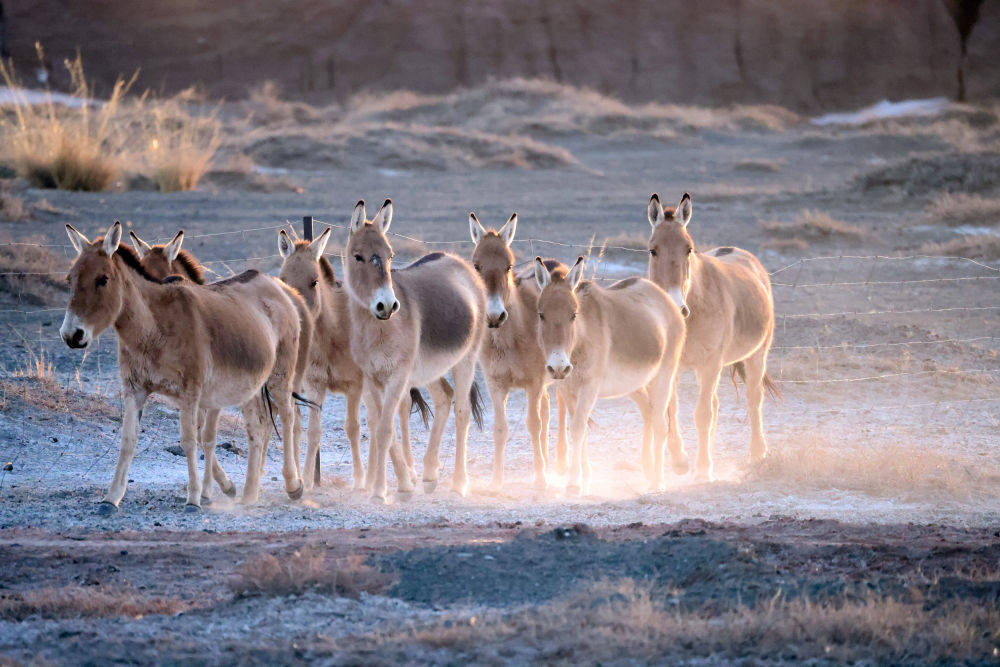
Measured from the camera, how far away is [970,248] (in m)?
21.1

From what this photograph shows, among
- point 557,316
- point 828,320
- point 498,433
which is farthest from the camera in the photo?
point 828,320

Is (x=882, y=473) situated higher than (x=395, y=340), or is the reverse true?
(x=395, y=340)

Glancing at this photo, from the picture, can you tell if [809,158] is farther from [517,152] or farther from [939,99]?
[939,99]

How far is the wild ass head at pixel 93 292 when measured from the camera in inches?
336

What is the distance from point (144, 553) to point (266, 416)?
2831 mm

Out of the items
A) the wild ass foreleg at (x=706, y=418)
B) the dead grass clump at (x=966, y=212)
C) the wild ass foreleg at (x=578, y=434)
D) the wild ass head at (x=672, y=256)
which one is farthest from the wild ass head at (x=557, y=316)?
the dead grass clump at (x=966, y=212)

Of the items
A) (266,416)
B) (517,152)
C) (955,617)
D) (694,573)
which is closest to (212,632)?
(694,573)

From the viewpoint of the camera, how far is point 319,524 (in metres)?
8.95

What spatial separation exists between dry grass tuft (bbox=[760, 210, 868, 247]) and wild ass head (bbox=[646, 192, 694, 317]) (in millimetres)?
11485

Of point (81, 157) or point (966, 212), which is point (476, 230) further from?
point (966, 212)

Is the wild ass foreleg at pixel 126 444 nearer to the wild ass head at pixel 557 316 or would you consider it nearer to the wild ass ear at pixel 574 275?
the wild ass head at pixel 557 316

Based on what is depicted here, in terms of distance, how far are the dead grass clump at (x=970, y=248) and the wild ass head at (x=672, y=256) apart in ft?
37.0

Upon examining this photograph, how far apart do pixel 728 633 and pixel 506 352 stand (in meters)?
5.41

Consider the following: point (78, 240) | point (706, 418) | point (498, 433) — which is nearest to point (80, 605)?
point (78, 240)
